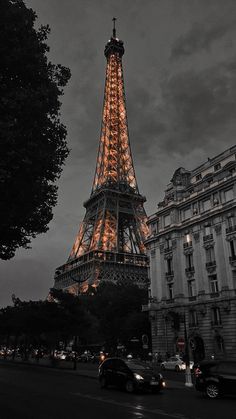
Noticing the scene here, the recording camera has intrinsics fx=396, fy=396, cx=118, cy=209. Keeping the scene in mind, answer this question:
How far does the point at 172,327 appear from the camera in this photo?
53.1 metres

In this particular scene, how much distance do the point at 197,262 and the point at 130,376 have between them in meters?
34.2

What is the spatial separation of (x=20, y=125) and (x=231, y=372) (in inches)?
514

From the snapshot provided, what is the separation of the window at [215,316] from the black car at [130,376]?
29.1 m

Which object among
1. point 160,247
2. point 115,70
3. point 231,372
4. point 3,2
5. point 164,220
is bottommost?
point 231,372

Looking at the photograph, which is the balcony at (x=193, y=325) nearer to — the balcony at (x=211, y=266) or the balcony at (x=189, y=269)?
the balcony at (x=189, y=269)

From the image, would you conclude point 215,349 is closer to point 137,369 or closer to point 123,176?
point 137,369

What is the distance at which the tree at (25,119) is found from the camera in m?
13.5

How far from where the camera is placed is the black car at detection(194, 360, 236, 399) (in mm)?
16656

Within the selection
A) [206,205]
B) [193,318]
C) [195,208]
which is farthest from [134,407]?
[195,208]

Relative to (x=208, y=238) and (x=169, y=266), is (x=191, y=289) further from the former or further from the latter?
(x=208, y=238)

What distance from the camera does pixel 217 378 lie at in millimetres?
17000

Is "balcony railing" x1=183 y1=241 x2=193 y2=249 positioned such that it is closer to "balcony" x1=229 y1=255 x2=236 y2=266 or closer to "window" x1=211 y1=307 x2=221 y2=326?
"balcony" x1=229 y1=255 x2=236 y2=266

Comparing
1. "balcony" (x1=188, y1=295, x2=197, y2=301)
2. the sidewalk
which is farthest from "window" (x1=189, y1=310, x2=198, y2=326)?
the sidewalk

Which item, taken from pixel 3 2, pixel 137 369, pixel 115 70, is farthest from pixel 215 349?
pixel 115 70
